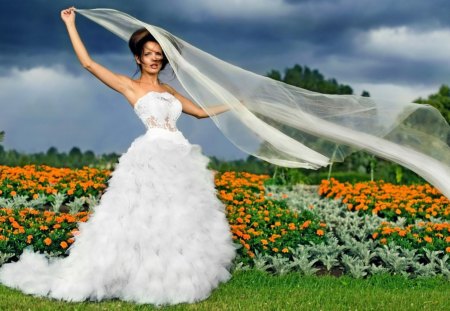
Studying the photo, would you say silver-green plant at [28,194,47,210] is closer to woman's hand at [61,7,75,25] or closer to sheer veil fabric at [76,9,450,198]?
sheer veil fabric at [76,9,450,198]

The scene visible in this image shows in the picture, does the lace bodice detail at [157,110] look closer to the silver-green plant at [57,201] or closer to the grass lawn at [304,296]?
the grass lawn at [304,296]

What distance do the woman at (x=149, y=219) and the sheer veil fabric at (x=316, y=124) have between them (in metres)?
0.33

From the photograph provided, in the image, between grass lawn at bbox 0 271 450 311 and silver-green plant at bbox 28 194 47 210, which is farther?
silver-green plant at bbox 28 194 47 210

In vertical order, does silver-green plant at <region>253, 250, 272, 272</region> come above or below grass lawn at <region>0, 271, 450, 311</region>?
above

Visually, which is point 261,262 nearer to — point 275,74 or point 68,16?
point 68,16

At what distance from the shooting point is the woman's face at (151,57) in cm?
676

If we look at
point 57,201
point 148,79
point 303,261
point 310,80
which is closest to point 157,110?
point 148,79

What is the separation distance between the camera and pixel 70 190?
34.5 feet

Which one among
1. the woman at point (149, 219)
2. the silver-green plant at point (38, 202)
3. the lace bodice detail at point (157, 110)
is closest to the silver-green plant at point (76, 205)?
the silver-green plant at point (38, 202)

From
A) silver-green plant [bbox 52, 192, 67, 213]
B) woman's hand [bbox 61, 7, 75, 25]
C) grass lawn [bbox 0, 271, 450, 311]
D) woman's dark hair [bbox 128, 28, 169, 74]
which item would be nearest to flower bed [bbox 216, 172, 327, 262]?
grass lawn [bbox 0, 271, 450, 311]

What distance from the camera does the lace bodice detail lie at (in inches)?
261

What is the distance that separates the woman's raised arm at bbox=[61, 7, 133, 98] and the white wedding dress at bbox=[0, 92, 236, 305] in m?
0.24

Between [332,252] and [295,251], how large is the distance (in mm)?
466

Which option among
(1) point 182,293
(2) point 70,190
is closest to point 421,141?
(1) point 182,293
